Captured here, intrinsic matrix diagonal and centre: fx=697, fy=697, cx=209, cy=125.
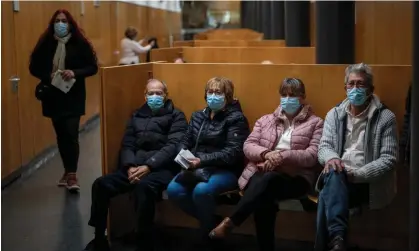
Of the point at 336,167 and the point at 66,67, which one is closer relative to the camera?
the point at 336,167

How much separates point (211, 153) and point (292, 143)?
55cm

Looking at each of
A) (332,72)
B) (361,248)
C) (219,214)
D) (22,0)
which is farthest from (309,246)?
(22,0)

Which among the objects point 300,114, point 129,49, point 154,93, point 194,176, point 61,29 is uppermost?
point 61,29

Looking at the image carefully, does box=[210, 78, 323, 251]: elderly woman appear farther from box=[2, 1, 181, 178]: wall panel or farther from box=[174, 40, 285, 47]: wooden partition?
box=[174, 40, 285, 47]: wooden partition

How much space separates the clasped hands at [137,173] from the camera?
4652 mm

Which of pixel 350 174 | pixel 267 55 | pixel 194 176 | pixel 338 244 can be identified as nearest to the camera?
pixel 338 244

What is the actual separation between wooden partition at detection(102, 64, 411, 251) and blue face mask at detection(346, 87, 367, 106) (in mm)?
304

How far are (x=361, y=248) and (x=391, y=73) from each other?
1168mm

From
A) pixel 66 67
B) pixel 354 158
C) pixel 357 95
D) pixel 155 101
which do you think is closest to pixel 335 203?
pixel 354 158

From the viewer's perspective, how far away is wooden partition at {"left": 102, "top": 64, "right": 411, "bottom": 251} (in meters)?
4.52

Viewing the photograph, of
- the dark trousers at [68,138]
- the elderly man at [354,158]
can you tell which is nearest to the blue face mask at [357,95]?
the elderly man at [354,158]

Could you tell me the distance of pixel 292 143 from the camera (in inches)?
175

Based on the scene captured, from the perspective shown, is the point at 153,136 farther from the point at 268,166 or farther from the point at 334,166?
the point at 334,166

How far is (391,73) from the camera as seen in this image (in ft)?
14.7
